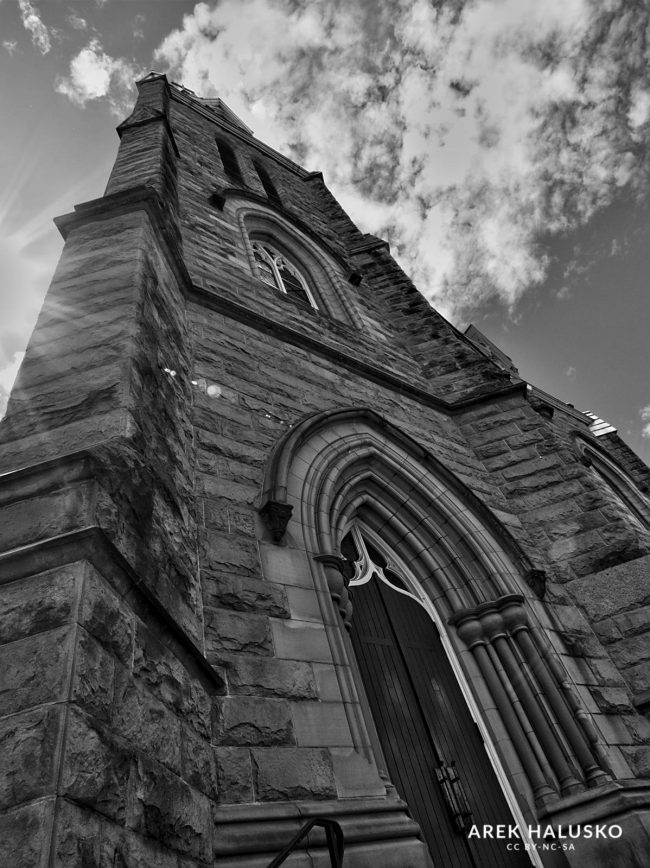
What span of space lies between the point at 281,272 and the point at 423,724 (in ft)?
21.8

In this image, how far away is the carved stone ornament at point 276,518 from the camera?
12.3ft

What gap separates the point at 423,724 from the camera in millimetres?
4000

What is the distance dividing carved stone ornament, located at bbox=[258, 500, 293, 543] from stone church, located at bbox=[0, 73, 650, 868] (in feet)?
0.06

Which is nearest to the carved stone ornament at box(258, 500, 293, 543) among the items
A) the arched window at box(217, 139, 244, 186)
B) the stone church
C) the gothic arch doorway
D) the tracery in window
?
the stone church

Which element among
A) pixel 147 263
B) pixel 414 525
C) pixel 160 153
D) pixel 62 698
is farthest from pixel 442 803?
pixel 160 153

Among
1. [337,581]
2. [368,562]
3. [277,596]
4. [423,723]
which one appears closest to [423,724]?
[423,723]

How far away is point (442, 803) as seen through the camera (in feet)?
12.0

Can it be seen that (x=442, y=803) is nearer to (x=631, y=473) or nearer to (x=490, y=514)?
(x=490, y=514)

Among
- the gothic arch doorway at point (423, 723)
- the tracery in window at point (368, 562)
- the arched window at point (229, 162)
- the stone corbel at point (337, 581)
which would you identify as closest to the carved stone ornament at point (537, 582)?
the gothic arch doorway at point (423, 723)

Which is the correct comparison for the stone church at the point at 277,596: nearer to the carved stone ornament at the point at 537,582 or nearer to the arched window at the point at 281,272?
the carved stone ornament at the point at 537,582

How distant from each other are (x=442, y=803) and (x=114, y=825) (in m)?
2.74

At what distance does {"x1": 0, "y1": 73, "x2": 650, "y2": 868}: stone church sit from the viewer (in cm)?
184

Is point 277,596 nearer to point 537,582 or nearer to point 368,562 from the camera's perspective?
point 368,562

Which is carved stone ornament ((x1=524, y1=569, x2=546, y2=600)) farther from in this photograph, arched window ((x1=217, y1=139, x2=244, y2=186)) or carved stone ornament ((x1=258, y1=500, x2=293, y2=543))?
arched window ((x1=217, y1=139, x2=244, y2=186))
